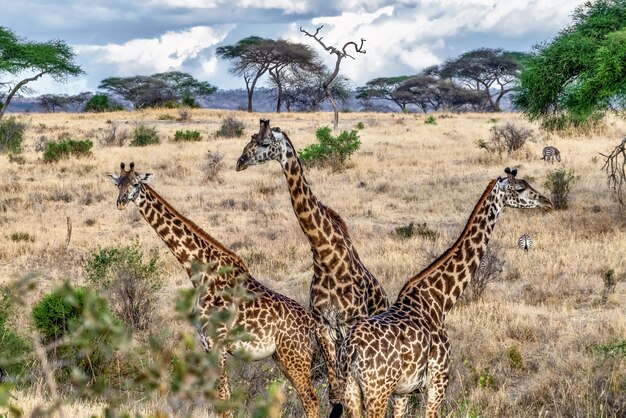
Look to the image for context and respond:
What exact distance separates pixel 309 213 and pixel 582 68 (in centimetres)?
966

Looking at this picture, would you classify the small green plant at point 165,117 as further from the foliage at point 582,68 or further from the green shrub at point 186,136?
the foliage at point 582,68

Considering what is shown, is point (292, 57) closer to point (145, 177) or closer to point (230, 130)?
point (230, 130)

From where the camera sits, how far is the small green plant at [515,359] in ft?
22.3

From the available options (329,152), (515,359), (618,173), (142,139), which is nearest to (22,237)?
(515,359)

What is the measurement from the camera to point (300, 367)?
497 cm

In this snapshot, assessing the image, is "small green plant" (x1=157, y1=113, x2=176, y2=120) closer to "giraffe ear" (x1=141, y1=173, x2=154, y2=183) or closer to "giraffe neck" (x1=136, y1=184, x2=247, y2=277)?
"giraffe ear" (x1=141, y1=173, x2=154, y2=183)

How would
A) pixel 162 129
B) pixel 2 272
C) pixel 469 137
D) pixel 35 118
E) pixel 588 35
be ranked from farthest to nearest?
pixel 35 118, pixel 162 129, pixel 469 137, pixel 588 35, pixel 2 272

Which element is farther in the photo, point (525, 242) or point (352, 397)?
point (525, 242)

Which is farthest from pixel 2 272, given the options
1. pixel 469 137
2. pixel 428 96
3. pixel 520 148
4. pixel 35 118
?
pixel 428 96

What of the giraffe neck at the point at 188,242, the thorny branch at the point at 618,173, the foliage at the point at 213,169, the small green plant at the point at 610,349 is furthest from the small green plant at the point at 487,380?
the foliage at the point at 213,169

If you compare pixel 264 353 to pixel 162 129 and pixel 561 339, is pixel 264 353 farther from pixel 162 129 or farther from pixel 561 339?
pixel 162 129

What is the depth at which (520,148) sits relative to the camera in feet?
69.4

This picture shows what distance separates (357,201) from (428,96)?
2183 inches

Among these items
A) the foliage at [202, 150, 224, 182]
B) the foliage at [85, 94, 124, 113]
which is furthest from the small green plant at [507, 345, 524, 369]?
the foliage at [85, 94, 124, 113]
